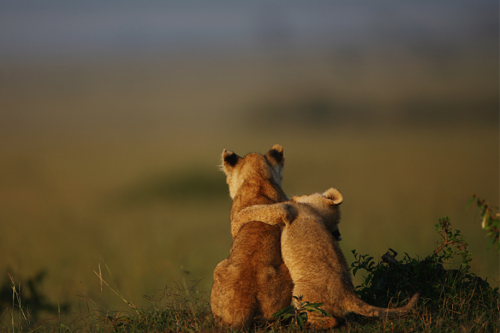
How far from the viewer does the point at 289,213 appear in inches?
222

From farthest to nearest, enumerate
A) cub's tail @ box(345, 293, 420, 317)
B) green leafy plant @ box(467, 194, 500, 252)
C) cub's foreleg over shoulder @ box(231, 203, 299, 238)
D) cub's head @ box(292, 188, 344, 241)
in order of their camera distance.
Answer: cub's head @ box(292, 188, 344, 241) → cub's foreleg over shoulder @ box(231, 203, 299, 238) → cub's tail @ box(345, 293, 420, 317) → green leafy plant @ box(467, 194, 500, 252)

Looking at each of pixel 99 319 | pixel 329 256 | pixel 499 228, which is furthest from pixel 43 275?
pixel 499 228

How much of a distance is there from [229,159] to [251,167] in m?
0.50

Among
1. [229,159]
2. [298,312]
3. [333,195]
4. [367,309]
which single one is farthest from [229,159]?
[367,309]

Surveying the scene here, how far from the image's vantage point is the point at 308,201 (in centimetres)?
638

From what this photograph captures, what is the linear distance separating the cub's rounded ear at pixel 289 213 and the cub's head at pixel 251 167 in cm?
121

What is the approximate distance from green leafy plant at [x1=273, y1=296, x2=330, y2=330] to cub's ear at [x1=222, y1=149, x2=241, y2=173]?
9.12ft

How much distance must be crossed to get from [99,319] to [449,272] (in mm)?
4578

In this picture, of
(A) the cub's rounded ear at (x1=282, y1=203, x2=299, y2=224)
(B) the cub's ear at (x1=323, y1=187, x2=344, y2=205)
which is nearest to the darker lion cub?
(A) the cub's rounded ear at (x1=282, y1=203, x2=299, y2=224)

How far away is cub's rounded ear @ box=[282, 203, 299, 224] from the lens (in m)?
5.57

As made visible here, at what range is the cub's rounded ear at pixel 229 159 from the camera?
7.37 metres

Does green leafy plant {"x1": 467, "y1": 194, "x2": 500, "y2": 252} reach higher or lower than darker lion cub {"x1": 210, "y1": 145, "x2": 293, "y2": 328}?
higher

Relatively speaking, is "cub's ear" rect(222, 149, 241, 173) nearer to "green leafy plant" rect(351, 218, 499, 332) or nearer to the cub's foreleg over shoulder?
the cub's foreleg over shoulder

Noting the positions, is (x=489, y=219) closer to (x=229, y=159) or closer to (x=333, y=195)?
(x=333, y=195)
